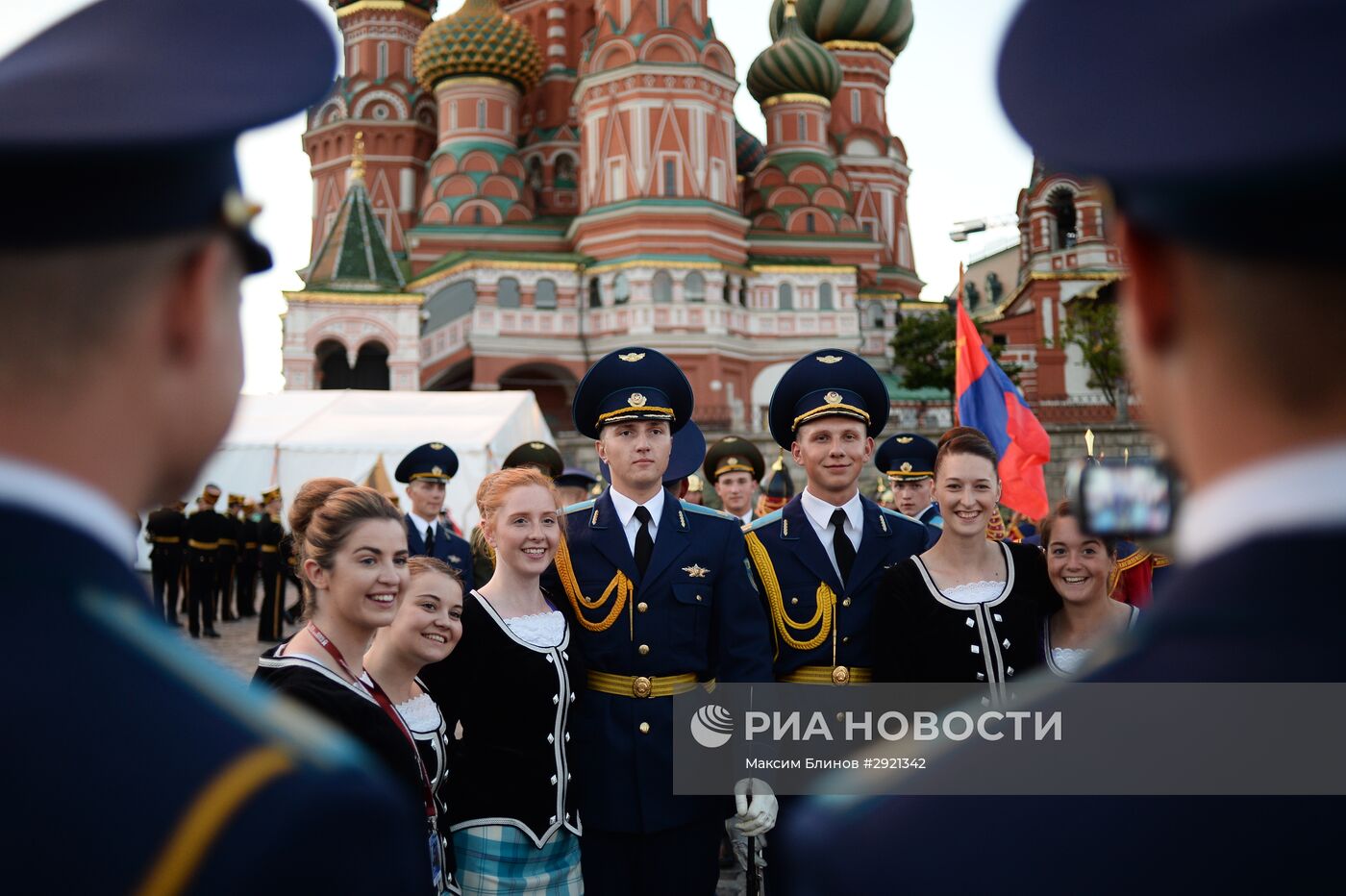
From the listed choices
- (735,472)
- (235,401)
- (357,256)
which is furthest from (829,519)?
(357,256)

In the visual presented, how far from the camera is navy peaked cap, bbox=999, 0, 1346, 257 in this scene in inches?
33.4

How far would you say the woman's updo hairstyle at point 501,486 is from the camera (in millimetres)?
3775

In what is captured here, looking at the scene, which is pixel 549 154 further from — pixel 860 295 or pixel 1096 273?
pixel 1096 273

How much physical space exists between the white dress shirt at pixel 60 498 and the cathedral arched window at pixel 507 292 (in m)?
32.7

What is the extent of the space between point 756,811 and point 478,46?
1491 inches

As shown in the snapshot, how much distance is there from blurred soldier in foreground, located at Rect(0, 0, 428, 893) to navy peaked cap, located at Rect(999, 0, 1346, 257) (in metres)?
0.69

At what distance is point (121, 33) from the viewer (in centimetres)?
106

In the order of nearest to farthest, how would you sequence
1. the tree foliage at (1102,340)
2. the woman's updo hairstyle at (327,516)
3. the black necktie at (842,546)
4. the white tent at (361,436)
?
the woman's updo hairstyle at (327,516) → the black necktie at (842,546) → the white tent at (361,436) → the tree foliage at (1102,340)

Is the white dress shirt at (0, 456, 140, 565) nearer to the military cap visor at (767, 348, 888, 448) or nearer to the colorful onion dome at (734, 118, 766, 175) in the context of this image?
the military cap visor at (767, 348, 888, 448)

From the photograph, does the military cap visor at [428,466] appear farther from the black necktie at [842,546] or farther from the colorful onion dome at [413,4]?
the colorful onion dome at [413,4]

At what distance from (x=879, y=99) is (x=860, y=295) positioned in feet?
30.9

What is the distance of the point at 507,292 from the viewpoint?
3334cm

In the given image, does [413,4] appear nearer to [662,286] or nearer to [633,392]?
[662,286]

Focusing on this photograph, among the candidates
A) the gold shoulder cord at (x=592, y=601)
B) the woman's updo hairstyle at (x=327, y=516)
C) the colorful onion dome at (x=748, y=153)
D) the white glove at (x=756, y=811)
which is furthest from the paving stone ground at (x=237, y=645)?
the colorful onion dome at (x=748, y=153)
